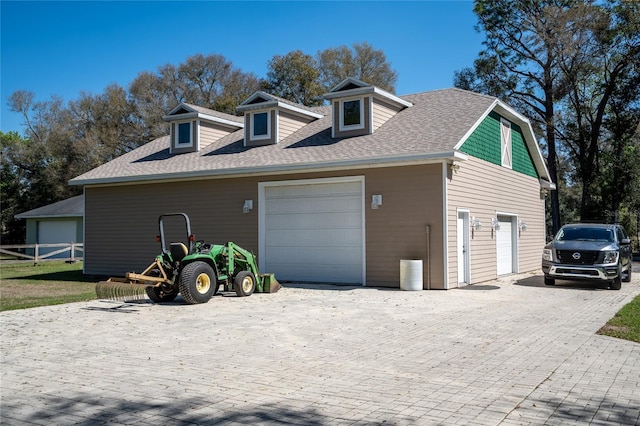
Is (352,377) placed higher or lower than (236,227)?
lower

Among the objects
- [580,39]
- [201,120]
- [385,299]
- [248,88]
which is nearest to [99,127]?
[248,88]

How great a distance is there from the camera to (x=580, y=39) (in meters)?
30.8

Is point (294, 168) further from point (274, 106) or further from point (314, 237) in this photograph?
point (274, 106)

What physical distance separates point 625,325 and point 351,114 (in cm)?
1005

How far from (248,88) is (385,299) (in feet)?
113

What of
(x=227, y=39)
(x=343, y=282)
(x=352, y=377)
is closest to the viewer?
(x=352, y=377)

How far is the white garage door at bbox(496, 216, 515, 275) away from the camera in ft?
58.0

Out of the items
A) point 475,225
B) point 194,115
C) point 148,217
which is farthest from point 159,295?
point 194,115

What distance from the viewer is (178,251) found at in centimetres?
1113

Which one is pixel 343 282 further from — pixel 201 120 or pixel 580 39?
pixel 580 39

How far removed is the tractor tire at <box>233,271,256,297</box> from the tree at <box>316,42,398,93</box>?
30903mm

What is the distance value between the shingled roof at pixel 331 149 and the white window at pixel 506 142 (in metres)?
1.38

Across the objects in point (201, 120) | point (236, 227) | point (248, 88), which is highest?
point (248, 88)

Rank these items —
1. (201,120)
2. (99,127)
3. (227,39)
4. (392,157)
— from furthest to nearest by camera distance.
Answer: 1. (99,127)
2. (201,120)
3. (227,39)
4. (392,157)
